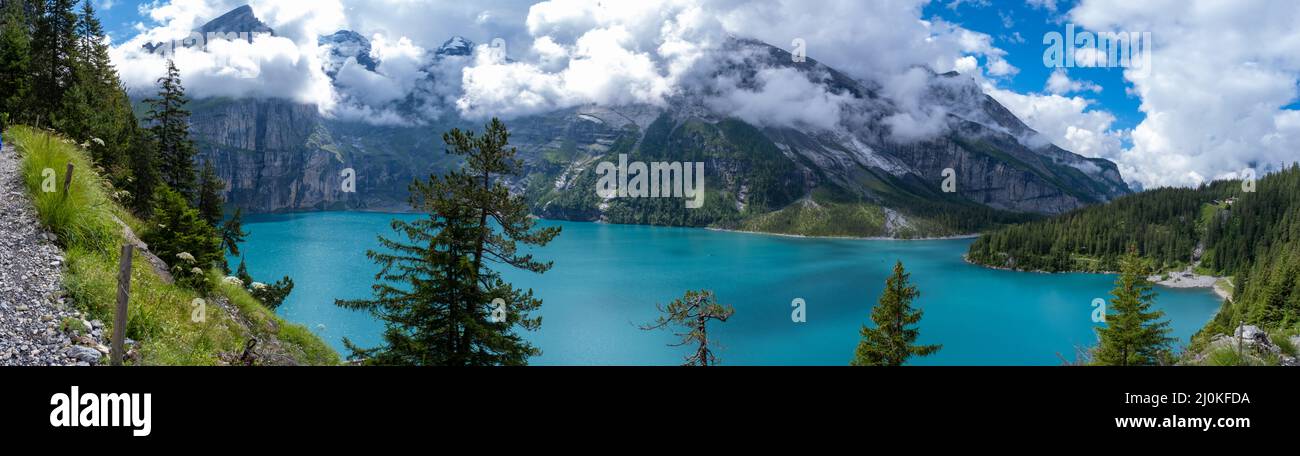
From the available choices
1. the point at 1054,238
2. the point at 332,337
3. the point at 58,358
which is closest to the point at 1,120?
the point at 58,358

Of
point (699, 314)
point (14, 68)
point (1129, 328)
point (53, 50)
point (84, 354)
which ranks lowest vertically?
point (1129, 328)

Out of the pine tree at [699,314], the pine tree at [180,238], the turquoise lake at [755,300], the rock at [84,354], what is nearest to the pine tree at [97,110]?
the pine tree at [180,238]

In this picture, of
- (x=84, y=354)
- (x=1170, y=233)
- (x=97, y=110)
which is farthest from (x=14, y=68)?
(x=1170, y=233)

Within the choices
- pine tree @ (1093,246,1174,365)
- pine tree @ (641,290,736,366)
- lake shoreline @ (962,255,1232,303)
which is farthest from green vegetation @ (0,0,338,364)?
lake shoreline @ (962,255,1232,303)

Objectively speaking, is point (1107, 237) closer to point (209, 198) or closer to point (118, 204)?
point (209, 198)

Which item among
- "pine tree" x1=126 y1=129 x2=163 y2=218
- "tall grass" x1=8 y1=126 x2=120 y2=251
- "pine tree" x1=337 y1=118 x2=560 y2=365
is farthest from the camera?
"pine tree" x1=126 y1=129 x2=163 y2=218

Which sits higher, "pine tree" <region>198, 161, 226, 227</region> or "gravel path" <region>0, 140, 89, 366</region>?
"pine tree" <region>198, 161, 226, 227</region>

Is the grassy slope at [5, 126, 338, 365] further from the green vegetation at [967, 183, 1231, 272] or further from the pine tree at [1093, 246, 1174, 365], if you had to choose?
the green vegetation at [967, 183, 1231, 272]
